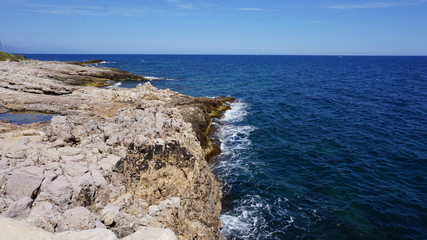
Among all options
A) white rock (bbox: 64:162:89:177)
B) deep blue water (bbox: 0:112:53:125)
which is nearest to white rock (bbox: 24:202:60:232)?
white rock (bbox: 64:162:89:177)

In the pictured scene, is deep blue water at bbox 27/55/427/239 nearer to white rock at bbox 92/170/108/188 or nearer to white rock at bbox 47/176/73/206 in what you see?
white rock at bbox 92/170/108/188

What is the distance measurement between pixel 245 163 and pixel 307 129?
13.6 m

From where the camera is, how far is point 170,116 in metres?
21.4

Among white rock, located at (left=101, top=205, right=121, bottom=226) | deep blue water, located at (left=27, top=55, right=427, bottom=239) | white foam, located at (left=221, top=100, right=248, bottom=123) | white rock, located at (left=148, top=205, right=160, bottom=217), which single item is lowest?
deep blue water, located at (left=27, top=55, right=427, bottom=239)

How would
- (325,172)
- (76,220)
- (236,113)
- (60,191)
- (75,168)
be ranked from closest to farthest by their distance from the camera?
(76,220) → (60,191) → (75,168) → (325,172) → (236,113)

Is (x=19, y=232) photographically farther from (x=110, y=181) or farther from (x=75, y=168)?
(x=110, y=181)

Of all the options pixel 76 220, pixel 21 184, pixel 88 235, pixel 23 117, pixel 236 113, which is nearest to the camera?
pixel 88 235

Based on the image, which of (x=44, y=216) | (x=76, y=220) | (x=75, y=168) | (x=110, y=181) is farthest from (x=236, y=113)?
(x=44, y=216)

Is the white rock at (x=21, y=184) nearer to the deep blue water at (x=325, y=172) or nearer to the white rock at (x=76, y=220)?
the white rock at (x=76, y=220)

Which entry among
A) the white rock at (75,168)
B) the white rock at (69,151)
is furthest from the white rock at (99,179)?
the white rock at (69,151)

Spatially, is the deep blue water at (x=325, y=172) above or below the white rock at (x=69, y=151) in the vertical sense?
below

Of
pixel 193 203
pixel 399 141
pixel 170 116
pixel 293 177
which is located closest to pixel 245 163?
pixel 293 177

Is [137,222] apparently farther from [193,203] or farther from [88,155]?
[88,155]

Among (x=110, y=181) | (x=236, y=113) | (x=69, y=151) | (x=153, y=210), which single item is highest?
(x=69, y=151)
